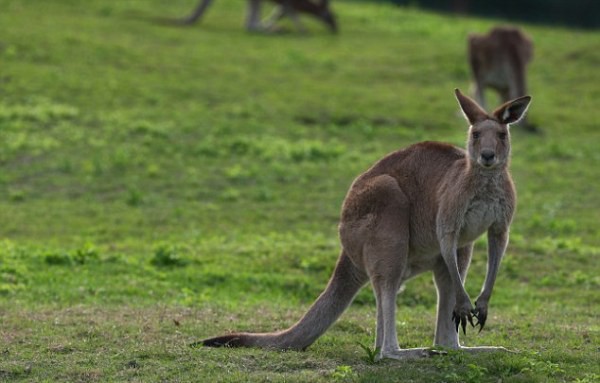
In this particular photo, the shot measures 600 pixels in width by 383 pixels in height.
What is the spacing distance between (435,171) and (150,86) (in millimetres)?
12789

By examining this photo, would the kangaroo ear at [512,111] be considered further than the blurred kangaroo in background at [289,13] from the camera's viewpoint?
No

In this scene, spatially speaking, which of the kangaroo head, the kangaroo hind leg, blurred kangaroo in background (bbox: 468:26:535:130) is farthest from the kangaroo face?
blurred kangaroo in background (bbox: 468:26:535:130)

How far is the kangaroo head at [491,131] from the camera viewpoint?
6922 mm

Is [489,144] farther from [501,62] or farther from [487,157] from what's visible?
[501,62]

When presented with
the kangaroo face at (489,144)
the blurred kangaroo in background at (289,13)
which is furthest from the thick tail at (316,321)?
the blurred kangaroo in background at (289,13)

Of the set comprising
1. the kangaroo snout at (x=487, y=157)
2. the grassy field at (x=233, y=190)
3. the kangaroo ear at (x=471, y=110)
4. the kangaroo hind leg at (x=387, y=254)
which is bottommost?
the grassy field at (x=233, y=190)

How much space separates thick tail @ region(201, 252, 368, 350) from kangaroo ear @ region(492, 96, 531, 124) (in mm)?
1356

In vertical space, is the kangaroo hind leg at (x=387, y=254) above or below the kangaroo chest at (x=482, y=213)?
below

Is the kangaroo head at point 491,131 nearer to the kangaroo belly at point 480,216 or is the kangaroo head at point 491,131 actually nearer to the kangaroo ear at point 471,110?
the kangaroo ear at point 471,110

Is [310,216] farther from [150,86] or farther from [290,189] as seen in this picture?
[150,86]

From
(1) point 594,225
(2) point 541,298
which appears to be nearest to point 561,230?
(1) point 594,225

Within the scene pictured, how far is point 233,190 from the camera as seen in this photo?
14656 mm

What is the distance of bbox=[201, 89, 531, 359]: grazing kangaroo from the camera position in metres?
7.02

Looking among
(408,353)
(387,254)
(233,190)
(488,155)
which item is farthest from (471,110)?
(233,190)
